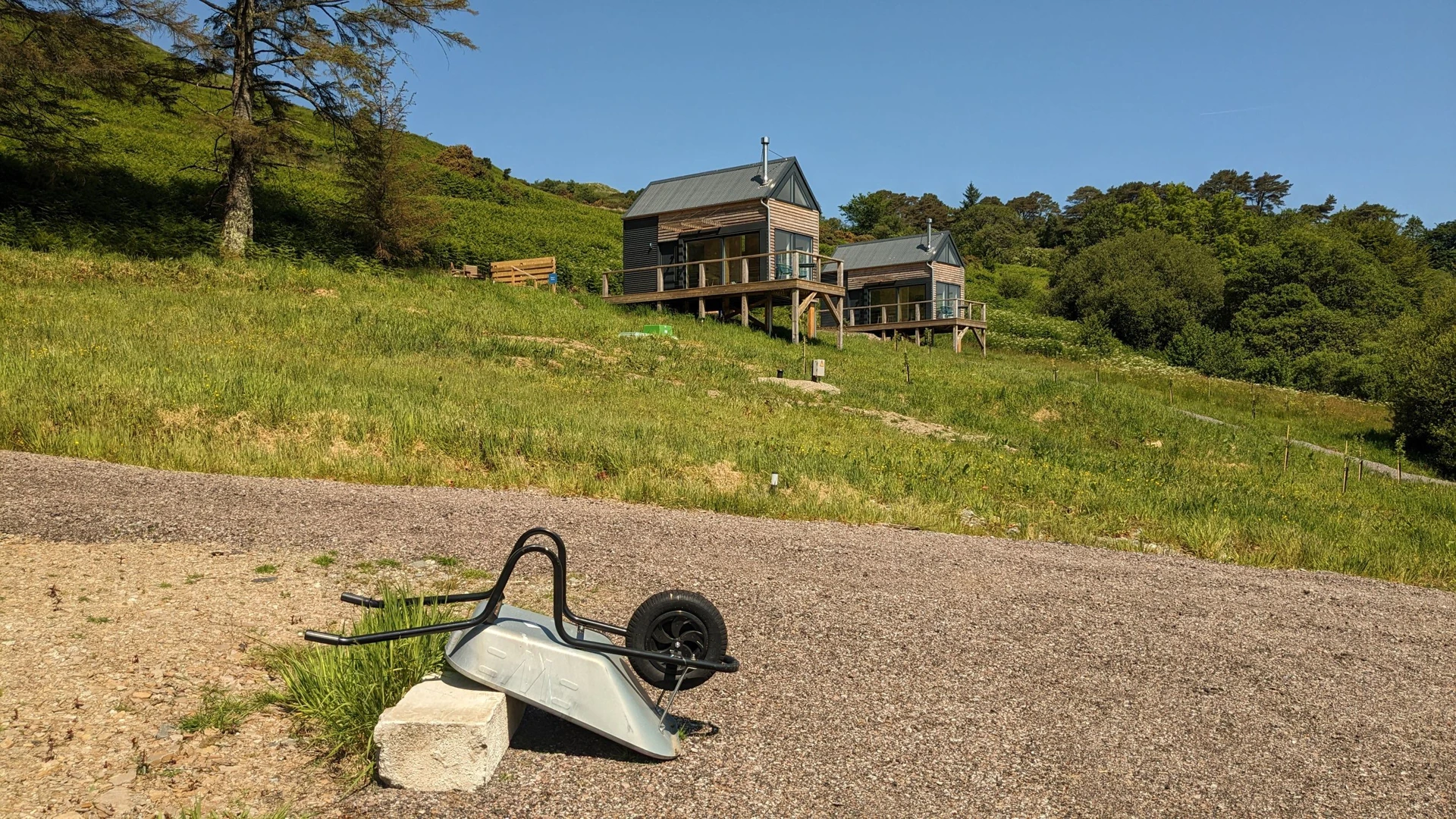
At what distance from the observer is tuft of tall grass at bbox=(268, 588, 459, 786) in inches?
165

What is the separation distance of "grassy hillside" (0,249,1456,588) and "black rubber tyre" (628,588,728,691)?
644cm

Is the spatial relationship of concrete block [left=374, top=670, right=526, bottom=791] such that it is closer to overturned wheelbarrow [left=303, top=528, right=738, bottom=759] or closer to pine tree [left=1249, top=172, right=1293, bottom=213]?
overturned wheelbarrow [left=303, top=528, right=738, bottom=759]

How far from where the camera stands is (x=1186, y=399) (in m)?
37.8

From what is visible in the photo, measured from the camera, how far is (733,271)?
34750 mm

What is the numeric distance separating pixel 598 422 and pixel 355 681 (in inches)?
422

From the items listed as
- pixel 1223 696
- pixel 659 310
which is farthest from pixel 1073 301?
pixel 1223 696

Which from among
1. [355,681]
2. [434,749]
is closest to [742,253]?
[355,681]

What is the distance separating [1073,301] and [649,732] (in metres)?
70.2

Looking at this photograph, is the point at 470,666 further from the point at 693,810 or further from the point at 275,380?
the point at 275,380

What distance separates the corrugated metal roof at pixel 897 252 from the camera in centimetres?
4803

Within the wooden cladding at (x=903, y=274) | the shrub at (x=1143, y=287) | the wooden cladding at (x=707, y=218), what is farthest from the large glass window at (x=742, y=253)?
the shrub at (x=1143, y=287)

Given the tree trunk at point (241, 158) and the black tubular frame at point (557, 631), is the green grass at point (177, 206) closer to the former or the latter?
the tree trunk at point (241, 158)

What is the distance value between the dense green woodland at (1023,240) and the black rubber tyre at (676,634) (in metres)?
25.2

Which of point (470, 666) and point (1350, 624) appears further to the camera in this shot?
point (1350, 624)
